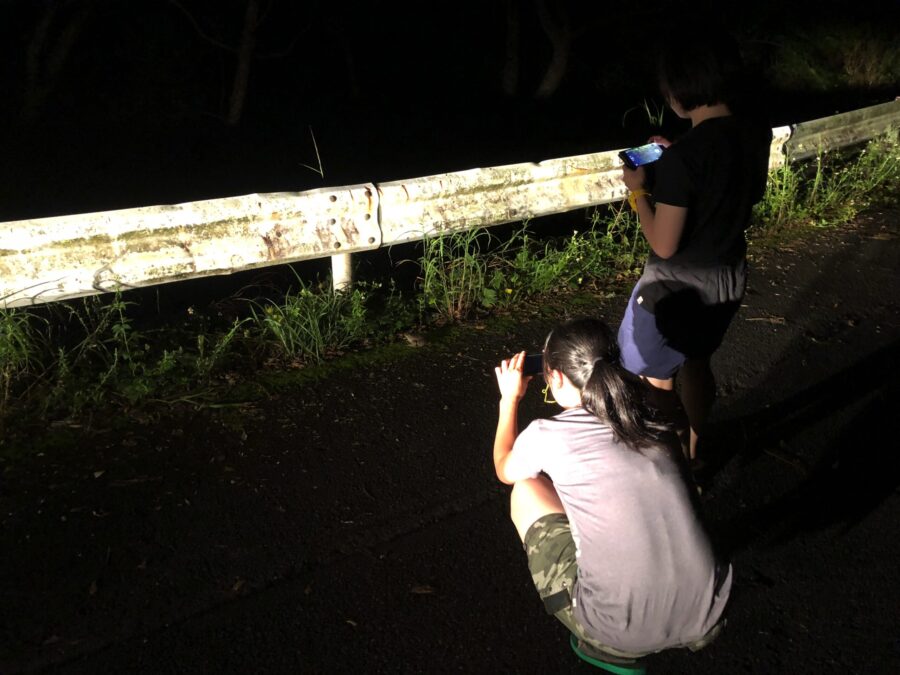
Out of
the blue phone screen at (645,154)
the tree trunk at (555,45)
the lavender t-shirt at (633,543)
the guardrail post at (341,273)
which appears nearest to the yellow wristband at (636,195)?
the blue phone screen at (645,154)

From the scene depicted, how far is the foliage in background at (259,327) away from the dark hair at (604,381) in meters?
2.28

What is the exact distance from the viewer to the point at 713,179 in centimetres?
274

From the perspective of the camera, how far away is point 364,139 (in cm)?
1048

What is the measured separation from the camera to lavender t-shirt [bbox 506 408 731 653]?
218 centimetres

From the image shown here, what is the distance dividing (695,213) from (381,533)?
5.58ft

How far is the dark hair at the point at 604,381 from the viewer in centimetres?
222

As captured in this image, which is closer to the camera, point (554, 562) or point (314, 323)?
point (554, 562)

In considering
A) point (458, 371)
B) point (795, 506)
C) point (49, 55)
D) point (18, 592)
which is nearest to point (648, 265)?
point (795, 506)

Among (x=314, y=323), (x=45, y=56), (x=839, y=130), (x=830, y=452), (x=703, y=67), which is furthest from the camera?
(x=45, y=56)

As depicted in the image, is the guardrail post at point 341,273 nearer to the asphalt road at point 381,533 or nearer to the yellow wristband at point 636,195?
the asphalt road at point 381,533

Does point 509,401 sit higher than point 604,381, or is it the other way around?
point 604,381

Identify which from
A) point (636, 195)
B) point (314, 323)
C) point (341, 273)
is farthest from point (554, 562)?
point (341, 273)

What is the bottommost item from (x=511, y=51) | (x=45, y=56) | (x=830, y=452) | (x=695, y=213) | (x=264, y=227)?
(x=830, y=452)

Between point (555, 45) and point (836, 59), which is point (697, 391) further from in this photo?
point (836, 59)
